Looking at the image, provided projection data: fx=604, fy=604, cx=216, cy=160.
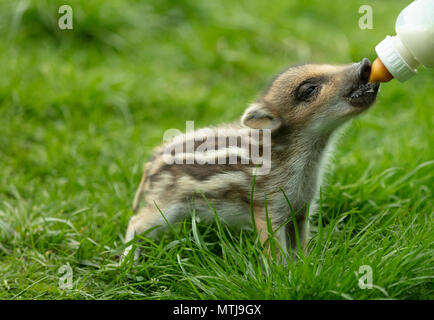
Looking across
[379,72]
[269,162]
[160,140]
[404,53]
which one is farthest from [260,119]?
[160,140]

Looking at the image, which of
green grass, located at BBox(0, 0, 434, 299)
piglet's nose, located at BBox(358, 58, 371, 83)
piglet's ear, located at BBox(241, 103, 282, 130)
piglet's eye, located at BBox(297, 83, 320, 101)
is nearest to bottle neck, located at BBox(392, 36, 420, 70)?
piglet's nose, located at BBox(358, 58, 371, 83)

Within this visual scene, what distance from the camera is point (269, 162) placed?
13.9ft

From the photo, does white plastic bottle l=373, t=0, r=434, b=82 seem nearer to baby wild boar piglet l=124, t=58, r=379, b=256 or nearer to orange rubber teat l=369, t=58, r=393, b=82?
orange rubber teat l=369, t=58, r=393, b=82

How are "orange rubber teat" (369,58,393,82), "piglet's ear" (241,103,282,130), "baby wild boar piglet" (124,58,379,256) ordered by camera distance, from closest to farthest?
"orange rubber teat" (369,58,393,82)
"baby wild boar piglet" (124,58,379,256)
"piglet's ear" (241,103,282,130)

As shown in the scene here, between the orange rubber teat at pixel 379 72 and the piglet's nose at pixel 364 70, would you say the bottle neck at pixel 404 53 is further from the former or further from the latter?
the piglet's nose at pixel 364 70

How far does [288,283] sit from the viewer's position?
332 cm

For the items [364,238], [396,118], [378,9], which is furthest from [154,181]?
[378,9]

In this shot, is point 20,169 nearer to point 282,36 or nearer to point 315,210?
point 315,210

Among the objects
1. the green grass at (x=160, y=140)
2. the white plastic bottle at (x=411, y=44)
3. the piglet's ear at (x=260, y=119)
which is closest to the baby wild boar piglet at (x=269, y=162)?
A: the piglet's ear at (x=260, y=119)

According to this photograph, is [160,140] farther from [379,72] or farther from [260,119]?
[379,72]

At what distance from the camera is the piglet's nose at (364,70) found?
3.89 m

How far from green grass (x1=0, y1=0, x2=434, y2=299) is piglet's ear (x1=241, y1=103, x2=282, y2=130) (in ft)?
2.10

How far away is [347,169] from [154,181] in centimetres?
167

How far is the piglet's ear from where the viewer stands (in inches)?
169
